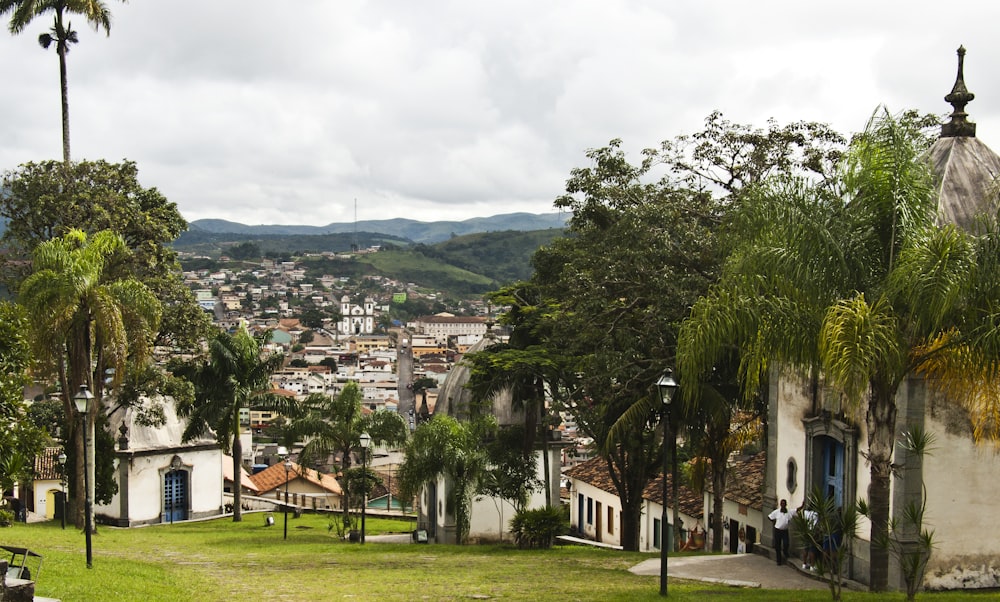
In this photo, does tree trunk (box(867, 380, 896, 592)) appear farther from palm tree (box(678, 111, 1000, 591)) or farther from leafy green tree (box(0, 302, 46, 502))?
leafy green tree (box(0, 302, 46, 502))

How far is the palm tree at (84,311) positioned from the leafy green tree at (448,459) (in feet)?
22.2

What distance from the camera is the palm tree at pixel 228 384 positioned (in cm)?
2903

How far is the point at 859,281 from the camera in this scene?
11.7 meters

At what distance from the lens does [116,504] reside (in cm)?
3122

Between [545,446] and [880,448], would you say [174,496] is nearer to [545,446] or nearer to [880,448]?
[545,446]

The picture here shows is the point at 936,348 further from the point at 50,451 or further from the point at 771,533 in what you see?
the point at 50,451

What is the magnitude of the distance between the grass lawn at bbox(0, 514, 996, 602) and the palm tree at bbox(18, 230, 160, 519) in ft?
12.8

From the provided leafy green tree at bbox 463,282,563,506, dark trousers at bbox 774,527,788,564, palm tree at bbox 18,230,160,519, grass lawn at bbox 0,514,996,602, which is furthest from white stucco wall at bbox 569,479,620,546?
palm tree at bbox 18,230,160,519

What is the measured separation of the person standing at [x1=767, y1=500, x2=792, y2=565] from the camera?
52.3ft

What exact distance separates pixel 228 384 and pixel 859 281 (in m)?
21.8

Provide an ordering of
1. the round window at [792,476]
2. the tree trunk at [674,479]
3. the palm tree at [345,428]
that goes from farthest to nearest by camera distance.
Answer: the palm tree at [345,428]
the tree trunk at [674,479]
the round window at [792,476]

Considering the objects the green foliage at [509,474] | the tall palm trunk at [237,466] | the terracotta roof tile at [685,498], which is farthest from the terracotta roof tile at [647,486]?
the tall palm trunk at [237,466]

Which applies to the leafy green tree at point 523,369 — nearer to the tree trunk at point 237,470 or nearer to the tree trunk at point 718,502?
the tree trunk at point 718,502

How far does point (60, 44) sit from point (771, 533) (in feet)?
80.7
